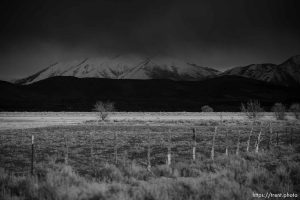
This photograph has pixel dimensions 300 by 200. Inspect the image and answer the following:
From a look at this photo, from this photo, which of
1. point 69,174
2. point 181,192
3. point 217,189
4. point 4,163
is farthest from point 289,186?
point 4,163

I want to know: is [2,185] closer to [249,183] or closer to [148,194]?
[148,194]

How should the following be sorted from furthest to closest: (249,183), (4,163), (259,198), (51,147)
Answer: (51,147) → (4,163) → (249,183) → (259,198)

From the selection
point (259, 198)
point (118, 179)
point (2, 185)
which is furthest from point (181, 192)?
point (2, 185)

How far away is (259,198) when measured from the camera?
9.26 meters

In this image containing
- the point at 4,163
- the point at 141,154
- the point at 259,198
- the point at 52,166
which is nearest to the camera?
the point at 259,198

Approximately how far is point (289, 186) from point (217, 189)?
8.21 ft

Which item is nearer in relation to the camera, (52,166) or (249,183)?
(249,183)

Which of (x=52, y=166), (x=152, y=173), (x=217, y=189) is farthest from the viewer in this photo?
(x=52, y=166)

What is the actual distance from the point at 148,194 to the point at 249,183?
150 inches

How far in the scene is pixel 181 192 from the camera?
10148 mm

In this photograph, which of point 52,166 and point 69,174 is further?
point 52,166

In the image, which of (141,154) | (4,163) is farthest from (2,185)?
(141,154)

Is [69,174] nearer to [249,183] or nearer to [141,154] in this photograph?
[249,183]

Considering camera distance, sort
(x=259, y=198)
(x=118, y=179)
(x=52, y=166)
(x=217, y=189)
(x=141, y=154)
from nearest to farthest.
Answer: (x=259, y=198) → (x=217, y=189) → (x=118, y=179) → (x=52, y=166) → (x=141, y=154)
